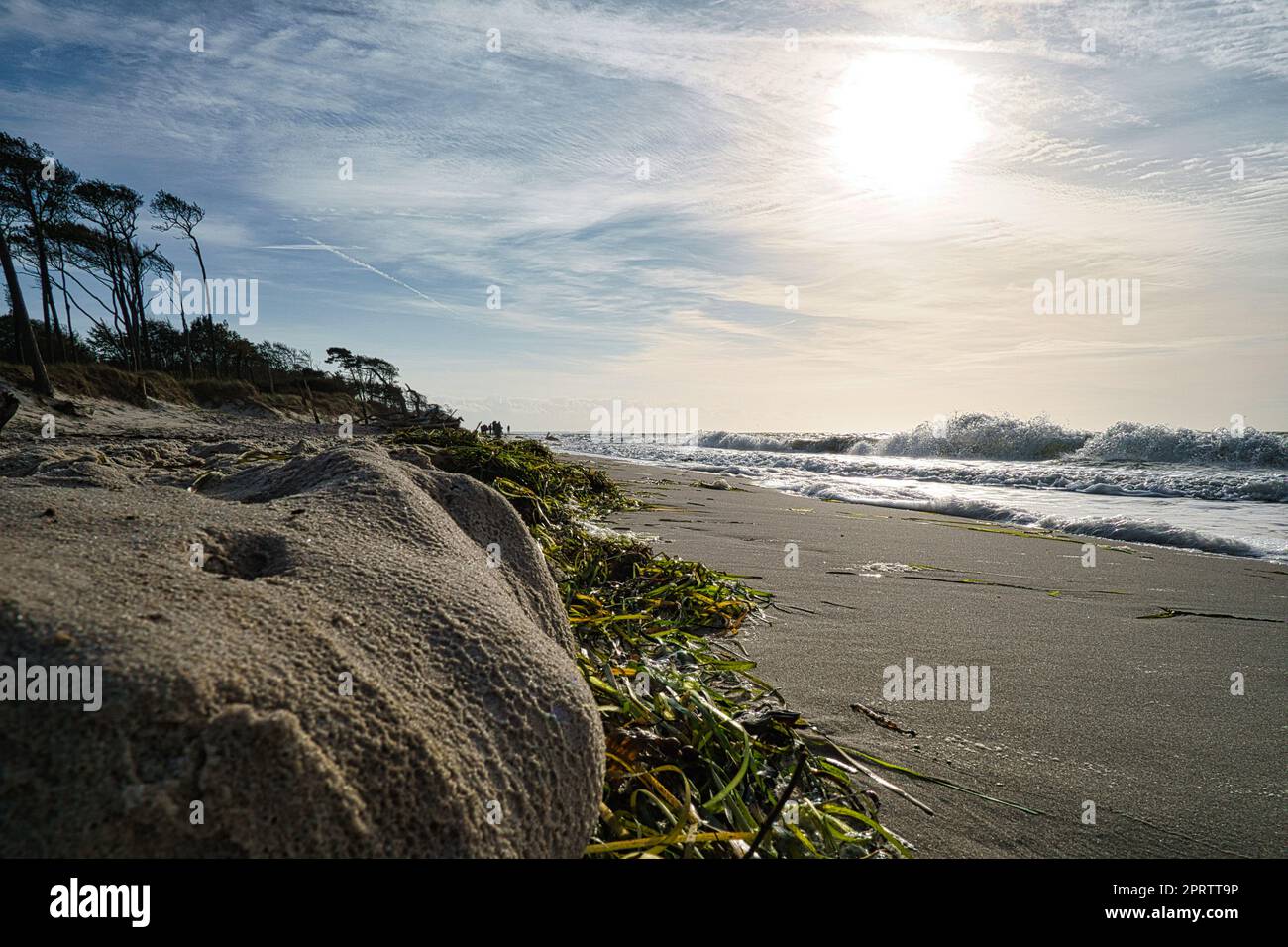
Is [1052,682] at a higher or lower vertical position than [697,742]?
lower

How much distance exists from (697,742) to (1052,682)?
6.34 feet

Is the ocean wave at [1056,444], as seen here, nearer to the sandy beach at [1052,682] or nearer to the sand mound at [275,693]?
the sandy beach at [1052,682]

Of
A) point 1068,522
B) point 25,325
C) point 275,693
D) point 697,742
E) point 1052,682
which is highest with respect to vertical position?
point 25,325

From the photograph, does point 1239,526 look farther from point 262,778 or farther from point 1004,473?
point 262,778

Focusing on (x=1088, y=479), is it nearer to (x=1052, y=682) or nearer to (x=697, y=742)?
(x=1052, y=682)

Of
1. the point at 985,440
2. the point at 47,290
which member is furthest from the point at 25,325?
the point at 985,440

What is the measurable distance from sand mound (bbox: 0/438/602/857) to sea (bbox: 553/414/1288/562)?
8508 millimetres

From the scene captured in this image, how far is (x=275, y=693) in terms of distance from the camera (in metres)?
0.96

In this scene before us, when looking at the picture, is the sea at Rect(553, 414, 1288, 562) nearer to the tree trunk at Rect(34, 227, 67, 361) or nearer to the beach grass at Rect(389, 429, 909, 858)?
the beach grass at Rect(389, 429, 909, 858)

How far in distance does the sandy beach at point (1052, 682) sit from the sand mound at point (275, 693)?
4.16 feet

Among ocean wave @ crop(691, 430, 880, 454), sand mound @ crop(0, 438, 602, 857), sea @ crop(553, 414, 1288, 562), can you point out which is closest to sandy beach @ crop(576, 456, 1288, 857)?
sand mound @ crop(0, 438, 602, 857)

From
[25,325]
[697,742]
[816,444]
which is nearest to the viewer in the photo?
[697,742]
